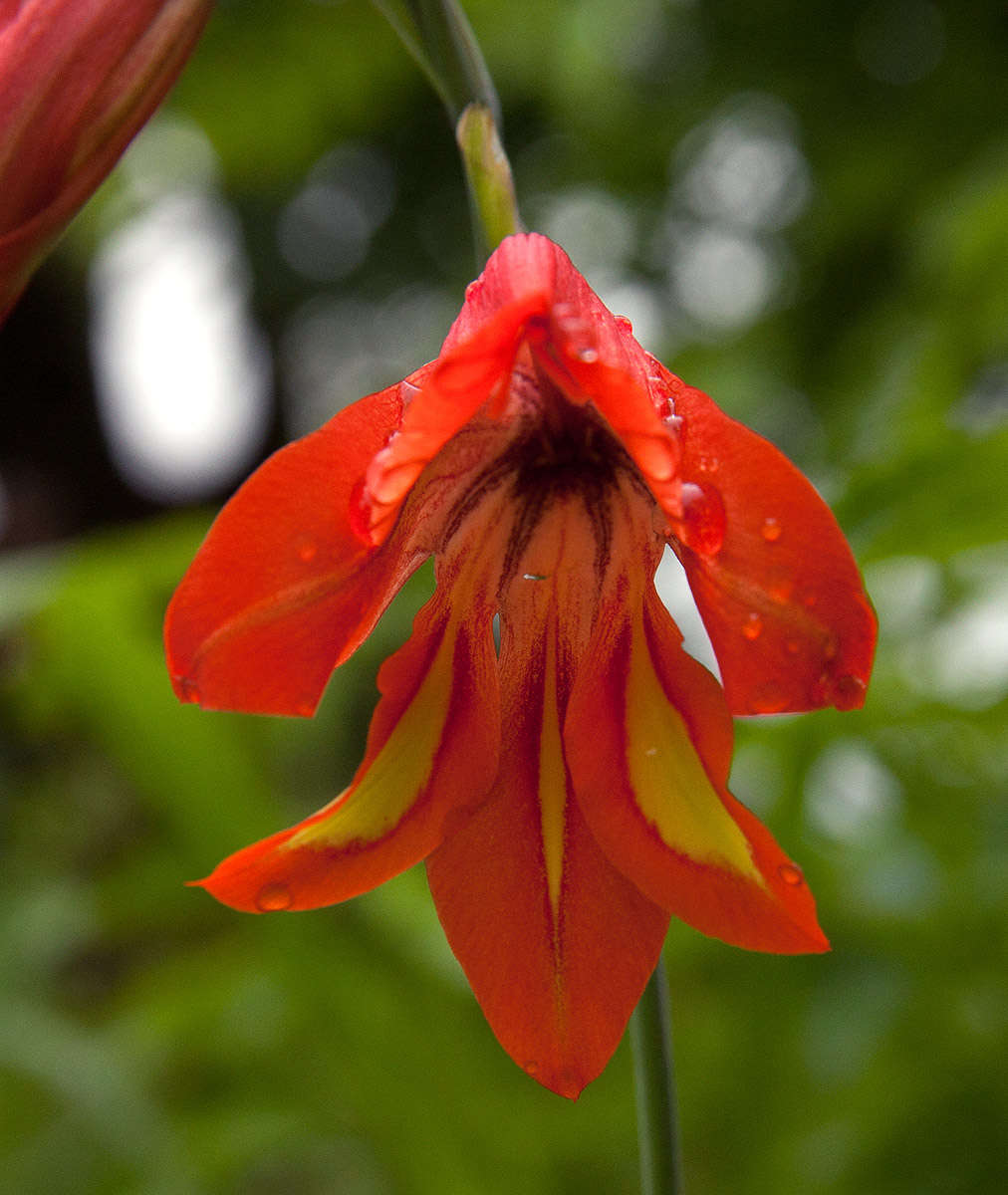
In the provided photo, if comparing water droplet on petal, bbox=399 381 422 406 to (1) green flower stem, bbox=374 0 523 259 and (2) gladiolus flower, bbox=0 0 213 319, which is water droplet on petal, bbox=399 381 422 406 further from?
(2) gladiolus flower, bbox=0 0 213 319

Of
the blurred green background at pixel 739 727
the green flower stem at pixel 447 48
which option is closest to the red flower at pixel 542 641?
the green flower stem at pixel 447 48

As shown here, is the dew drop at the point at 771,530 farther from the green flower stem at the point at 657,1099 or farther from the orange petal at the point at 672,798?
the green flower stem at the point at 657,1099

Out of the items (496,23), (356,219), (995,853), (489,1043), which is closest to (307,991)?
(489,1043)

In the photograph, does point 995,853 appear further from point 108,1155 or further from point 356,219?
point 356,219

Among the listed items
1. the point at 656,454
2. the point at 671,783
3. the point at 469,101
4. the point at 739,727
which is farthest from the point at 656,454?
the point at 739,727

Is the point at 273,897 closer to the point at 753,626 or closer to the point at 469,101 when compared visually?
the point at 753,626

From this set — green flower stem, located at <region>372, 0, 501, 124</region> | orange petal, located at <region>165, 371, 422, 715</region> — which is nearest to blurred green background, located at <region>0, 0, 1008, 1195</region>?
green flower stem, located at <region>372, 0, 501, 124</region>
